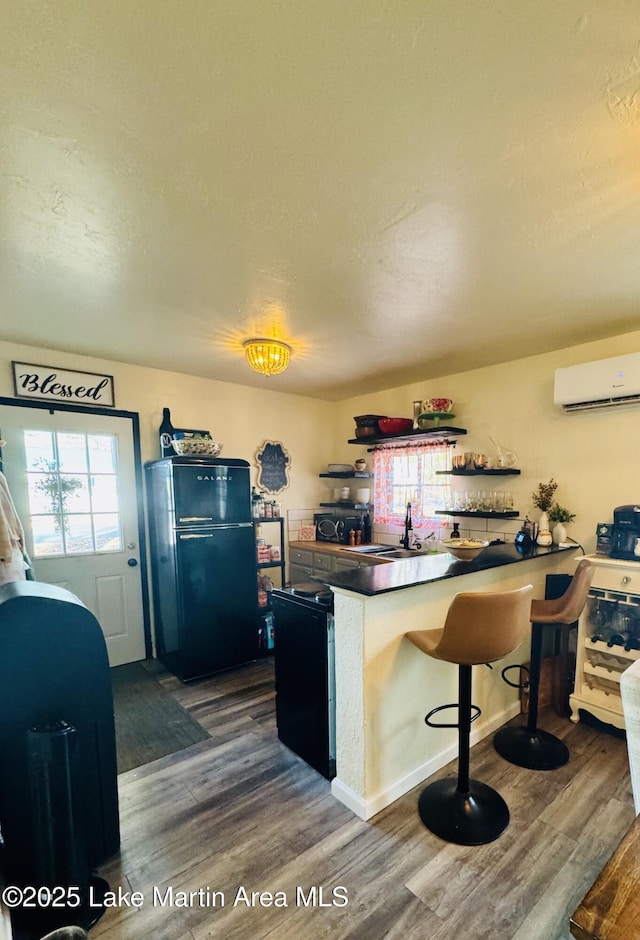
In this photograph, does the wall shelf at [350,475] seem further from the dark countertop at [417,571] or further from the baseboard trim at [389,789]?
the baseboard trim at [389,789]

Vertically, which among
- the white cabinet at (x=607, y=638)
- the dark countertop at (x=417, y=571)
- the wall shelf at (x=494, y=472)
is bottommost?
the white cabinet at (x=607, y=638)

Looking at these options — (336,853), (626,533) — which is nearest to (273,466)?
(626,533)

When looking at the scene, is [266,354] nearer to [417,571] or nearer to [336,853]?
[417,571]

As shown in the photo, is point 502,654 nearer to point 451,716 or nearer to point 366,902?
point 451,716

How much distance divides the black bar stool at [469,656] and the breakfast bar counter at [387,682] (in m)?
0.13

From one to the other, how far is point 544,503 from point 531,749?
1579mm

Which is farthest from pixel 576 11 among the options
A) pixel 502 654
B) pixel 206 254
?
pixel 502 654

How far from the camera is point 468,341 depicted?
9.04 feet

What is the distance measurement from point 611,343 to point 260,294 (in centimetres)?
238

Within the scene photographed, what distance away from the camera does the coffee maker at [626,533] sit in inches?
93.0

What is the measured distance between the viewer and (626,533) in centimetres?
241

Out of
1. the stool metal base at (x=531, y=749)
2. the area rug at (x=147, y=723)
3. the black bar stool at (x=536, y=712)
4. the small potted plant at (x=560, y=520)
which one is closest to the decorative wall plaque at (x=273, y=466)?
the area rug at (x=147, y=723)

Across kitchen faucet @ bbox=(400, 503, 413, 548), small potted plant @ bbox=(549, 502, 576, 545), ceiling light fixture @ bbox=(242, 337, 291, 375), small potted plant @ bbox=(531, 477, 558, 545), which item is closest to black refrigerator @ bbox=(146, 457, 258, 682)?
ceiling light fixture @ bbox=(242, 337, 291, 375)

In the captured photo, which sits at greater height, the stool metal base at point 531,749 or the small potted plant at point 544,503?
the small potted plant at point 544,503
